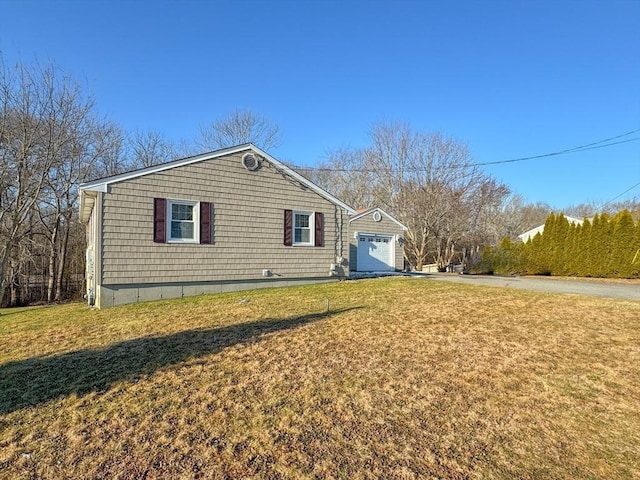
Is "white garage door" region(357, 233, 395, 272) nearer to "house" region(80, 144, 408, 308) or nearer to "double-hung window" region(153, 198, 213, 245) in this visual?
"house" region(80, 144, 408, 308)

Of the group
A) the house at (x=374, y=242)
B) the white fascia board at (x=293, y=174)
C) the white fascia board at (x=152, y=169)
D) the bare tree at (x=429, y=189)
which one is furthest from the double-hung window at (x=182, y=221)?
the bare tree at (x=429, y=189)

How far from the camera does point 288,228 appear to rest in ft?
40.2

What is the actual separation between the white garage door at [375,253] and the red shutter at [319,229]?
4.84 m

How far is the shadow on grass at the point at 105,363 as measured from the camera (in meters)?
3.96

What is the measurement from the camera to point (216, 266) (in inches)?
434

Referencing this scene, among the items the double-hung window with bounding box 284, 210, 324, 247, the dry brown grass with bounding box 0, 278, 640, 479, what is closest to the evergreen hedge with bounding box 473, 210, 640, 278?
the dry brown grass with bounding box 0, 278, 640, 479

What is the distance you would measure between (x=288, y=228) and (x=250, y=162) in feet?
8.10

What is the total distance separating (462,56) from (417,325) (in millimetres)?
Result: 13392

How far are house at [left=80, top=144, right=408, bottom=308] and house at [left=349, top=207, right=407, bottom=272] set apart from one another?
3788 mm

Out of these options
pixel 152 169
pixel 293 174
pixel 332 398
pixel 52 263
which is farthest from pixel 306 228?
pixel 52 263

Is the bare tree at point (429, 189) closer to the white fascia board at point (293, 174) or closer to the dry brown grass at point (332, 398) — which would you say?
the white fascia board at point (293, 174)

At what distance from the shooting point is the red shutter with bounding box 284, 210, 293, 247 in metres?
12.2

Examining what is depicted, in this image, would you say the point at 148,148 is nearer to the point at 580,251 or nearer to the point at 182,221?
the point at 182,221

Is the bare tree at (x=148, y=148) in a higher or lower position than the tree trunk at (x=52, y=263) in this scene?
higher
